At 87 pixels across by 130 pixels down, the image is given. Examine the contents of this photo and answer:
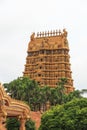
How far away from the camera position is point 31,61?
96062 millimetres

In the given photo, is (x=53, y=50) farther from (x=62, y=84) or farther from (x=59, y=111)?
(x=59, y=111)

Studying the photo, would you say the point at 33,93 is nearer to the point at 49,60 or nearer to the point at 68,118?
the point at 49,60

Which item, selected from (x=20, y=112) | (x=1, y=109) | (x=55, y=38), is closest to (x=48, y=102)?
(x=55, y=38)

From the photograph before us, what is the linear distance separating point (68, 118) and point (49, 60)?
51.2m

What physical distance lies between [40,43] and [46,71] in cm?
744

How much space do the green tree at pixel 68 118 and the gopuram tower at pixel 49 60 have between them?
147ft

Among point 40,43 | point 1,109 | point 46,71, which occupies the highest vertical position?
point 40,43

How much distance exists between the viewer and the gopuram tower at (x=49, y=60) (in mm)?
91188

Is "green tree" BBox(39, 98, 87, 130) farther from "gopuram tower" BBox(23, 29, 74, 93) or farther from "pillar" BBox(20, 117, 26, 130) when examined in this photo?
"gopuram tower" BBox(23, 29, 74, 93)

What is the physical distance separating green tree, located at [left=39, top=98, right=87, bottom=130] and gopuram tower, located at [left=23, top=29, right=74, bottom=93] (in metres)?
44.7

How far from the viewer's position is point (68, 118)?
42250 millimetres

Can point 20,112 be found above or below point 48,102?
below

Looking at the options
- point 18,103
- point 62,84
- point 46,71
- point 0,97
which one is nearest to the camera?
point 0,97

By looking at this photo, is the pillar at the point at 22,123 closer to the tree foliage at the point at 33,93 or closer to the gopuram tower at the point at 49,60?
the tree foliage at the point at 33,93
